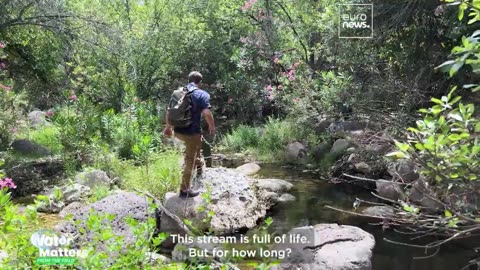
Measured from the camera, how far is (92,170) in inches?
310

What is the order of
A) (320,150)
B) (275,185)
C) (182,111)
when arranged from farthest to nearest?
(320,150) < (275,185) < (182,111)

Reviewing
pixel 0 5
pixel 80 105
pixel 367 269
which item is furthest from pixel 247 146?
pixel 367 269

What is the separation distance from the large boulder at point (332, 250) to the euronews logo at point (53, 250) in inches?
102

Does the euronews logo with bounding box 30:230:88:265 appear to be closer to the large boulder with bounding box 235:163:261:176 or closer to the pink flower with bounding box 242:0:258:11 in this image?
the large boulder with bounding box 235:163:261:176

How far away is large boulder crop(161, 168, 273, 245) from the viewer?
6.13m

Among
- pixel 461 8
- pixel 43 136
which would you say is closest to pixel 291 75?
pixel 43 136

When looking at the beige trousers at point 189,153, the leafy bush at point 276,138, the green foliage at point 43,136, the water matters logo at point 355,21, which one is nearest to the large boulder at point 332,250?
the beige trousers at point 189,153

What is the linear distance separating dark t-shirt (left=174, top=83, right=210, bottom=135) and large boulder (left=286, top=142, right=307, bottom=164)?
5.73m

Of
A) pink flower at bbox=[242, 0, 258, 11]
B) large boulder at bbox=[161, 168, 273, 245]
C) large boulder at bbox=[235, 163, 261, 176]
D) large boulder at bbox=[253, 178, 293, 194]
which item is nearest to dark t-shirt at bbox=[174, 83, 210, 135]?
large boulder at bbox=[161, 168, 273, 245]

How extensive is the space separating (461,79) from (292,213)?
3281 millimetres

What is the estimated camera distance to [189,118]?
243 inches

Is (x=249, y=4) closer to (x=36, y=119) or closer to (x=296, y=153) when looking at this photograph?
(x=296, y=153)

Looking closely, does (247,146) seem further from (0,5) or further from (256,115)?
(0,5)

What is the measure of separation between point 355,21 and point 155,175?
14.2ft
